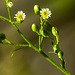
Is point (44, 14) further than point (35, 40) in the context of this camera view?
No

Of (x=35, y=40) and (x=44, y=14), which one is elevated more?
(x=44, y=14)

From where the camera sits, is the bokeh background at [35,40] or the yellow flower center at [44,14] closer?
the yellow flower center at [44,14]

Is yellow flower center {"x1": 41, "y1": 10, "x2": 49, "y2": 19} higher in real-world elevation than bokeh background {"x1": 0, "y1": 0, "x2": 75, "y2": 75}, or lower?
higher

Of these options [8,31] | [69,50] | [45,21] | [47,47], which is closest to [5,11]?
[8,31]

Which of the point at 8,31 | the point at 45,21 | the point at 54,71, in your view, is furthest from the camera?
the point at 8,31

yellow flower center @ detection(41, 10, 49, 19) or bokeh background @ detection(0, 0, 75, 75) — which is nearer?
yellow flower center @ detection(41, 10, 49, 19)

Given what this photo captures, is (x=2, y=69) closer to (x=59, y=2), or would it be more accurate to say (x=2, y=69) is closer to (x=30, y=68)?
(x=30, y=68)

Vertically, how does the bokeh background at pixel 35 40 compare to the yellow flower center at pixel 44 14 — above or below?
below

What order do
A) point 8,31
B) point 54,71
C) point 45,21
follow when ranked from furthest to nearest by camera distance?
point 8,31 → point 54,71 → point 45,21
